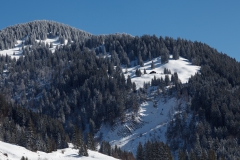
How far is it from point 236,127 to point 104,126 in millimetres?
52682

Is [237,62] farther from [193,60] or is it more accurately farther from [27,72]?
[27,72]

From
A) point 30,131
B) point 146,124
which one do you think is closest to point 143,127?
point 146,124

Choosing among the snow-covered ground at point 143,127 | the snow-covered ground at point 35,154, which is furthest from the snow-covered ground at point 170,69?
the snow-covered ground at point 35,154

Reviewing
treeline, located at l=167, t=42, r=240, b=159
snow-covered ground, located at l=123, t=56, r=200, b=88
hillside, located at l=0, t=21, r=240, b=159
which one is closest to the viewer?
hillside, located at l=0, t=21, r=240, b=159

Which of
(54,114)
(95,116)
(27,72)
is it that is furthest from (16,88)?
(95,116)

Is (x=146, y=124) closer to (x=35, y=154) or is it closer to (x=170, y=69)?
(x=170, y=69)

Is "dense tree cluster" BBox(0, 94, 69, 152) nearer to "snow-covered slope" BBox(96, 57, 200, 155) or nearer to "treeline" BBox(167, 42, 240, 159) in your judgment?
"snow-covered slope" BBox(96, 57, 200, 155)

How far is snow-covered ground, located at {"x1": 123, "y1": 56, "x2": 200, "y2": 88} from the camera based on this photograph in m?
164

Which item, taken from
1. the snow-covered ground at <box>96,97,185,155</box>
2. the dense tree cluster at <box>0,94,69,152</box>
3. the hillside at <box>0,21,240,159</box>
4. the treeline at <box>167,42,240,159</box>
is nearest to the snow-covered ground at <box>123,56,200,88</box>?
the hillside at <box>0,21,240,159</box>

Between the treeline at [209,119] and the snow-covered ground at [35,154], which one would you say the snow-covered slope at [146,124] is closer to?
the treeline at [209,119]

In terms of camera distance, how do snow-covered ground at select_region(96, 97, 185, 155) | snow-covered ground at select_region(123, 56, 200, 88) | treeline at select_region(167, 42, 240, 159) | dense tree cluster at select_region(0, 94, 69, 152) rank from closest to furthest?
dense tree cluster at select_region(0, 94, 69, 152) < treeline at select_region(167, 42, 240, 159) < snow-covered ground at select_region(96, 97, 185, 155) < snow-covered ground at select_region(123, 56, 200, 88)

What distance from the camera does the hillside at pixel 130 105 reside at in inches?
3696

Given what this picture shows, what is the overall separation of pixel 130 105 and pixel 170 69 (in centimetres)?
4552

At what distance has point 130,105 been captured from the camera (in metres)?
140
